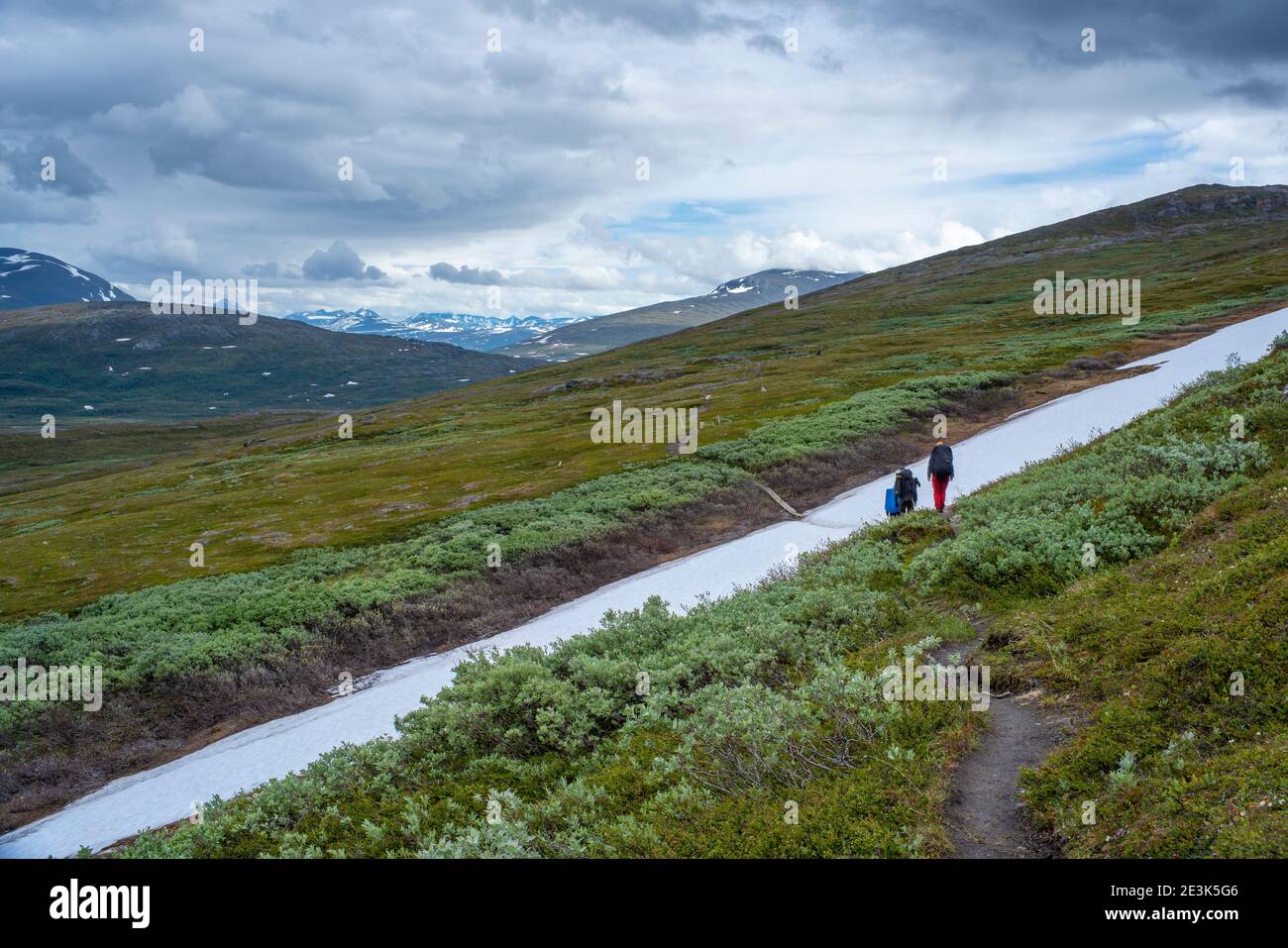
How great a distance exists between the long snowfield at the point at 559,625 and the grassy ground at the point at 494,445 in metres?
15.8

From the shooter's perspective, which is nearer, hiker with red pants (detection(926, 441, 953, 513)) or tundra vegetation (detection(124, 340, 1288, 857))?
tundra vegetation (detection(124, 340, 1288, 857))

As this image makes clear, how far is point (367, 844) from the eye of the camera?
10430 mm

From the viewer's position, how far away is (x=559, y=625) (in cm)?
2970

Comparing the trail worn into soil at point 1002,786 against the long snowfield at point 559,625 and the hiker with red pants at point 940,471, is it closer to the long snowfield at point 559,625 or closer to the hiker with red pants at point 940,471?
the long snowfield at point 559,625

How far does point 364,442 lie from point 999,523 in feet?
311

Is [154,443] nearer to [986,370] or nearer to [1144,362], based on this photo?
[986,370]
